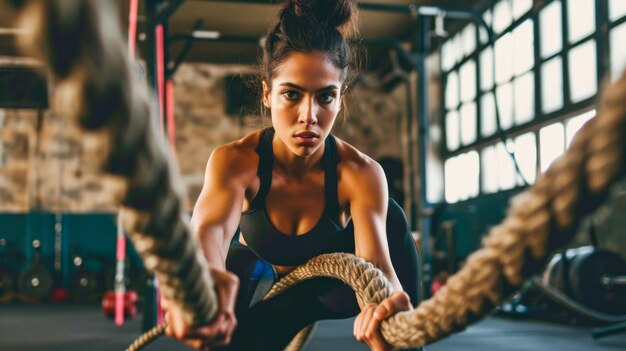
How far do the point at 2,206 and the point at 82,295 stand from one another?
1.80 metres

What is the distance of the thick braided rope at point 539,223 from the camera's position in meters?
0.36

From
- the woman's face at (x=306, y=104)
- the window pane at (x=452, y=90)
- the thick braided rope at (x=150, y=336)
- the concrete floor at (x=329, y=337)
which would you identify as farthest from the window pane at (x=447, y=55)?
the thick braided rope at (x=150, y=336)

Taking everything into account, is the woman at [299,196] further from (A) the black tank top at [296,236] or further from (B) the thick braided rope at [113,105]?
(B) the thick braided rope at [113,105]

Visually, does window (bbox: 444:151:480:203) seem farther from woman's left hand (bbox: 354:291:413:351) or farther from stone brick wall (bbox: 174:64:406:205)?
woman's left hand (bbox: 354:291:413:351)

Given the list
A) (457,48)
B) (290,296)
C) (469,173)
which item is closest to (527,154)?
(469,173)

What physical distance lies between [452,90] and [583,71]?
2641mm

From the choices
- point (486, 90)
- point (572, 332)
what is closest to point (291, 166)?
point (572, 332)

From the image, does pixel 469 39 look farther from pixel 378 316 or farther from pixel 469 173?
pixel 378 316

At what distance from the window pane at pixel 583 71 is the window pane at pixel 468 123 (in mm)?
1814

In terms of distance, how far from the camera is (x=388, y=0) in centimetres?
704

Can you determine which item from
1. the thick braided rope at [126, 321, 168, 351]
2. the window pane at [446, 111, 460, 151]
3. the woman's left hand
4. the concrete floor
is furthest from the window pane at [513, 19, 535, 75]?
the woman's left hand

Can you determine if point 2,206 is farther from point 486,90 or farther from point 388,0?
point 486,90

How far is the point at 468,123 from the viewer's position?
6637 millimetres

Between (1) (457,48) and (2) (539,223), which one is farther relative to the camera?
(1) (457,48)
